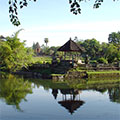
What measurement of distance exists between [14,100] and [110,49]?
37344 millimetres

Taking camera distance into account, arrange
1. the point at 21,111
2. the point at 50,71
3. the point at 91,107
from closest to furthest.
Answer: the point at 21,111 < the point at 91,107 < the point at 50,71

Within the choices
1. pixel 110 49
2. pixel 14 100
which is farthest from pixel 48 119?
pixel 110 49

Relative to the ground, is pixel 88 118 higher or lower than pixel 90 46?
lower

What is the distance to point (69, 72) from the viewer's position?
86.3 feet

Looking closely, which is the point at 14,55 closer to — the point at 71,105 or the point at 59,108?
the point at 71,105

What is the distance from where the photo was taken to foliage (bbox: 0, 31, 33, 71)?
30.9 metres

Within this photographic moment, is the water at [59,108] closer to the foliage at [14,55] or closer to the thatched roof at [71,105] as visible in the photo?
the thatched roof at [71,105]

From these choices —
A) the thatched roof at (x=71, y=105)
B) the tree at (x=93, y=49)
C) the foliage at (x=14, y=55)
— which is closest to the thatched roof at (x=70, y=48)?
the foliage at (x=14, y=55)

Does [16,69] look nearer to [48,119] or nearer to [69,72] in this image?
[69,72]

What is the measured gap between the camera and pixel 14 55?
31.6 meters

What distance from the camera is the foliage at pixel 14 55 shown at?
30922mm

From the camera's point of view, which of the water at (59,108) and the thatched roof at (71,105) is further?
the thatched roof at (71,105)

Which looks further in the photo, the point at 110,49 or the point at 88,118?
the point at 110,49

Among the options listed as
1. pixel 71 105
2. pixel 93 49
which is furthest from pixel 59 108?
pixel 93 49
